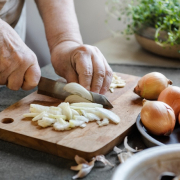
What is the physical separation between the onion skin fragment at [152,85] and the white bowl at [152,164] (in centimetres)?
53

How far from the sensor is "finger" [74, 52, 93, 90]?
45.0 inches

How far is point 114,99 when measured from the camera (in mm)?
1162

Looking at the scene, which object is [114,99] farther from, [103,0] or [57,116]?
[103,0]

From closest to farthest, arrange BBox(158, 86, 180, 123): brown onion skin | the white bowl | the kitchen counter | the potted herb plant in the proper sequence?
the white bowl, the kitchen counter, BBox(158, 86, 180, 123): brown onion skin, the potted herb plant

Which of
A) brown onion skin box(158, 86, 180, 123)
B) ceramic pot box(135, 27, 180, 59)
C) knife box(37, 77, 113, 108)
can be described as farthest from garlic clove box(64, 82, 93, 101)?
ceramic pot box(135, 27, 180, 59)

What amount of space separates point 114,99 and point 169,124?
1.22ft

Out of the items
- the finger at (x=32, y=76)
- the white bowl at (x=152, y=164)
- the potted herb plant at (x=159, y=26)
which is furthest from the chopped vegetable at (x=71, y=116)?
the potted herb plant at (x=159, y=26)

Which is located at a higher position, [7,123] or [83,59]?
[83,59]

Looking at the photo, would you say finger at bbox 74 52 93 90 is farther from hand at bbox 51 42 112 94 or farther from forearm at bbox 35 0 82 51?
forearm at bbox 35 0 82 51

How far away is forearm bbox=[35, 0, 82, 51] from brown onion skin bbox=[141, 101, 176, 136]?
0.63 m

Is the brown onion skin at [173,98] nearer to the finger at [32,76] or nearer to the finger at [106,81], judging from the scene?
the finger at [106,81]

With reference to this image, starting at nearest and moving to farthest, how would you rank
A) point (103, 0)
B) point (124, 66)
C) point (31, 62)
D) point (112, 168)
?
1. point (112, 168)
2. point (31, 62)
3. point (124, 66)
4. point (103, 0)

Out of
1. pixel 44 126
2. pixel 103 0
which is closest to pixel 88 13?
pixel 103 0

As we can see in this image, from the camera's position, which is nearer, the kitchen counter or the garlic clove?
the kitchen counter
